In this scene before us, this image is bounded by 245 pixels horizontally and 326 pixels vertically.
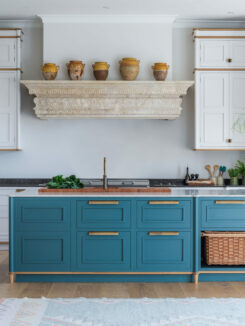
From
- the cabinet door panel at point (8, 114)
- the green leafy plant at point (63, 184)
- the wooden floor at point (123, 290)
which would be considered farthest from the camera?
the cabinet door panel at point (8, 114)

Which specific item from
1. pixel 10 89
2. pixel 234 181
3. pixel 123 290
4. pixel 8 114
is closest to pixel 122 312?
pixel 123 290

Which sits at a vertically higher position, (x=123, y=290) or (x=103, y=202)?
(x=103, y=202)

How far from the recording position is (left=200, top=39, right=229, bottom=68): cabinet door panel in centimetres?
582

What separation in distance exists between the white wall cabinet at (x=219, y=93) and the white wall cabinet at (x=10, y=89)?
2442mm

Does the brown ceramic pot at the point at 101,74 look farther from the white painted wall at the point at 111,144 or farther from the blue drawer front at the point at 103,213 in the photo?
the blue drawer front at the point at 103,213

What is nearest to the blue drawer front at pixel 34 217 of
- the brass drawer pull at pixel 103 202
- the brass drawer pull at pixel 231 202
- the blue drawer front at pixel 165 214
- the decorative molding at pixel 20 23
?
the brass drawer pull at pixel 103 202

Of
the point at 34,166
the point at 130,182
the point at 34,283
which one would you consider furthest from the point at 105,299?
the point at 34,166

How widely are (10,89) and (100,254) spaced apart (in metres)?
2.95

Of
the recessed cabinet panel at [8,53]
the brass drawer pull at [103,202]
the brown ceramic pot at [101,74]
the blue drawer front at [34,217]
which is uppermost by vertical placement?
the recessed cabinet panel at [8,53]

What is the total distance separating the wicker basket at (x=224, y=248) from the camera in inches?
158

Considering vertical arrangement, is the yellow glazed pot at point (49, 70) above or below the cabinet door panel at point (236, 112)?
above

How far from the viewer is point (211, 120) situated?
587 cm

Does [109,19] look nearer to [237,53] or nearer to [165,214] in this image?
[237,53]

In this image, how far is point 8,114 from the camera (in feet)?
19.3
